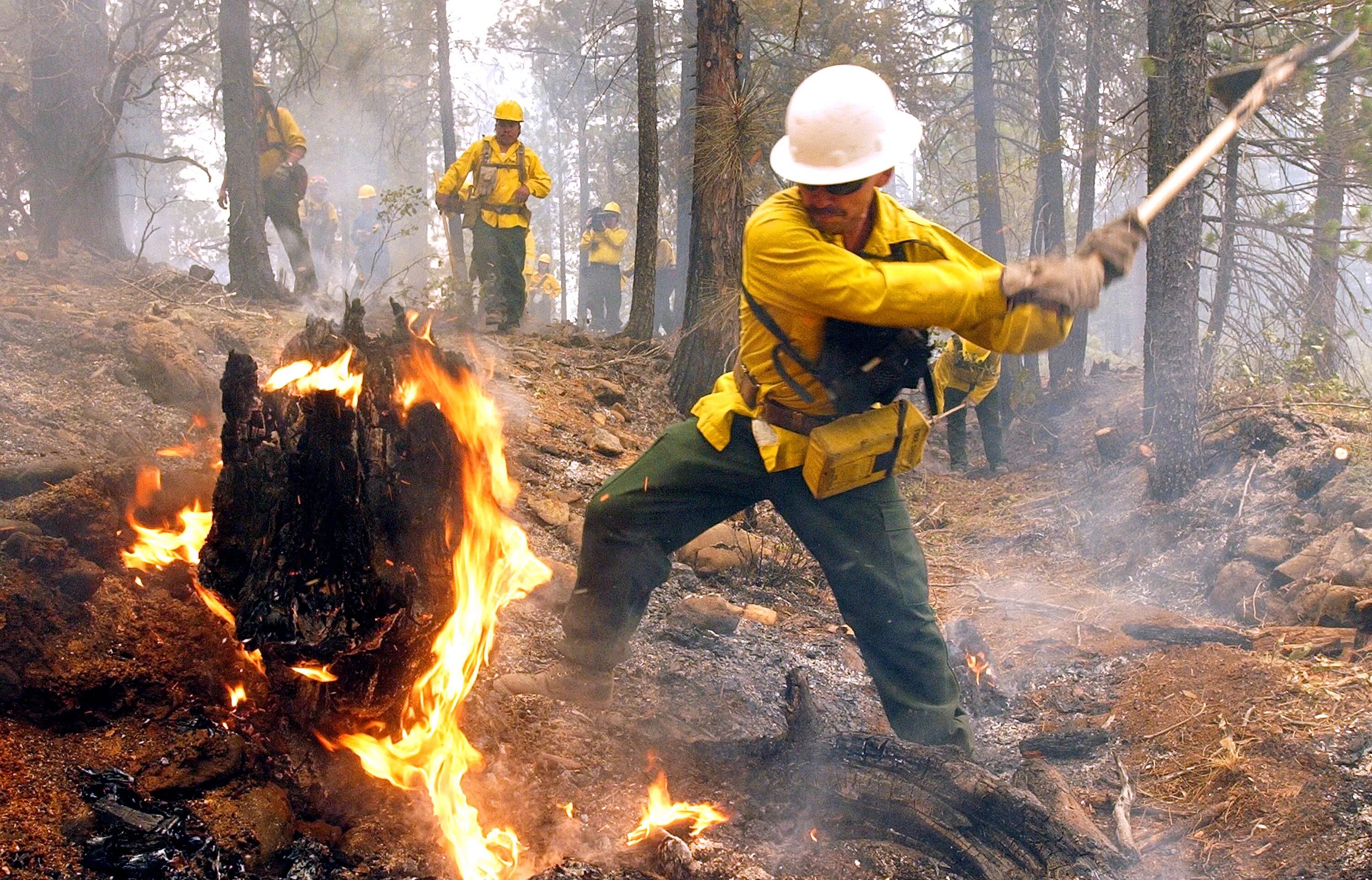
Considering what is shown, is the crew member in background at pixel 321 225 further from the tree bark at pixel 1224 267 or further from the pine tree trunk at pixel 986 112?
the tree bark at pixel 1224 267

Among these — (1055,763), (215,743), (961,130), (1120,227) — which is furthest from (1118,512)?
(961,130)

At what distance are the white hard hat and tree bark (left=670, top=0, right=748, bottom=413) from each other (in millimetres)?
4124

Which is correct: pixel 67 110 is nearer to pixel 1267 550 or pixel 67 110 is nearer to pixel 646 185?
pixel 646 185

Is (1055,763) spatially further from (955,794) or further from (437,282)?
(437,282)

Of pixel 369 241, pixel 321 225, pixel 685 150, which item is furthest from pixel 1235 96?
pixel 321 225

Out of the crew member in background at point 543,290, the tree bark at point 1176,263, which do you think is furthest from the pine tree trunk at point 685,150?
the tree bark at point 1176,263

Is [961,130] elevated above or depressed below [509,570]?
above

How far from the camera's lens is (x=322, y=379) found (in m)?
3.10

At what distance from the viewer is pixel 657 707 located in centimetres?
390

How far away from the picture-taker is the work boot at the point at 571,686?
147 inches

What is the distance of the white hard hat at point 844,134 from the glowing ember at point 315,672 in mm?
2017

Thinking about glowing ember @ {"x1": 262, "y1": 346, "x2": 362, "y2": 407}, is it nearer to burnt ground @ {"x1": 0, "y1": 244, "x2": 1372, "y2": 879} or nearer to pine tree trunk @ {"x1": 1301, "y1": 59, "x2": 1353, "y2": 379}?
burnt ground @ {"x1": 0, "y1": 244, "x2": 1372, "y2": 879}

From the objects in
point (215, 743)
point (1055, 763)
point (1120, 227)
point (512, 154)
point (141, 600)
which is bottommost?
point (1055, 763)

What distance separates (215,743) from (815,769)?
2.01 metres
